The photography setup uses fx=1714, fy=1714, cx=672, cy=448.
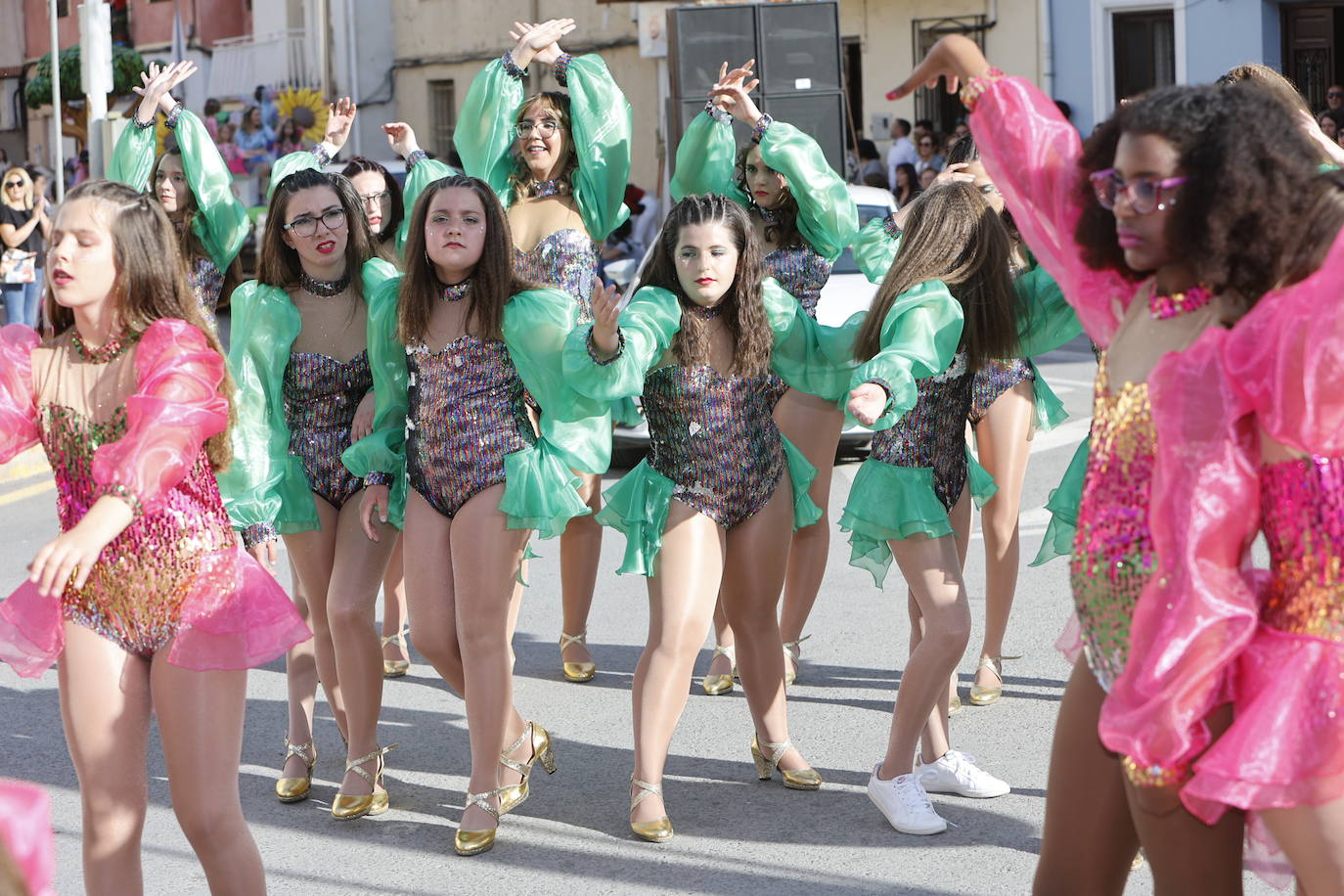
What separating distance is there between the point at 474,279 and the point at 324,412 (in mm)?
741

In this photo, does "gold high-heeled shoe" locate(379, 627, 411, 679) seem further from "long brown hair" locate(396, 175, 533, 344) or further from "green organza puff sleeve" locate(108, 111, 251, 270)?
"long brown hair" locate(396, 175, 533, 344)

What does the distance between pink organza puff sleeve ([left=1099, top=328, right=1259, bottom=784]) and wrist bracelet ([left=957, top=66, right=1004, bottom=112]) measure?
3.42 feet

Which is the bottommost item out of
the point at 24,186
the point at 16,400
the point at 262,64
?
the point at 16,400

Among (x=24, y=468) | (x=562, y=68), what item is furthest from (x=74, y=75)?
(x=562, y=68)

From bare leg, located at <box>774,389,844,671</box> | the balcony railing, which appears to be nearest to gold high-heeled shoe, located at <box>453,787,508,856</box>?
bare leg, located at <box>774,389,844,671</box>

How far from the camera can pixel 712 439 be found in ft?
15.9

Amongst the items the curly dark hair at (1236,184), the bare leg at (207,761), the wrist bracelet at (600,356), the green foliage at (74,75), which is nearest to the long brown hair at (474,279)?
the wrist bracelet at (600,356)

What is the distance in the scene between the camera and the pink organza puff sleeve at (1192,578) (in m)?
2.52

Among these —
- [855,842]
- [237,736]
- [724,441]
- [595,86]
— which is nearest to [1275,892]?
[855,842]

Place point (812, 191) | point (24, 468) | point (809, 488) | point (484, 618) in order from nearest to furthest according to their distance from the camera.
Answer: point (484, 618), point (809, 488), point (812, 191), point (24, 468)

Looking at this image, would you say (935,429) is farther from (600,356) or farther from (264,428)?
(264,428)

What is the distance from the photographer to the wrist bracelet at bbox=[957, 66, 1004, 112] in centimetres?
347

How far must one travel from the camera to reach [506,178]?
6.48 meters

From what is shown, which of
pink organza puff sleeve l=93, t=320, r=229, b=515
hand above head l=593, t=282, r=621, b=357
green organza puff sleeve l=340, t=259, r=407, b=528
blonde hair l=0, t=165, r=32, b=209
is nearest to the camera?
pink organza puff sleeve l=93, t=320, r=229, b=515
